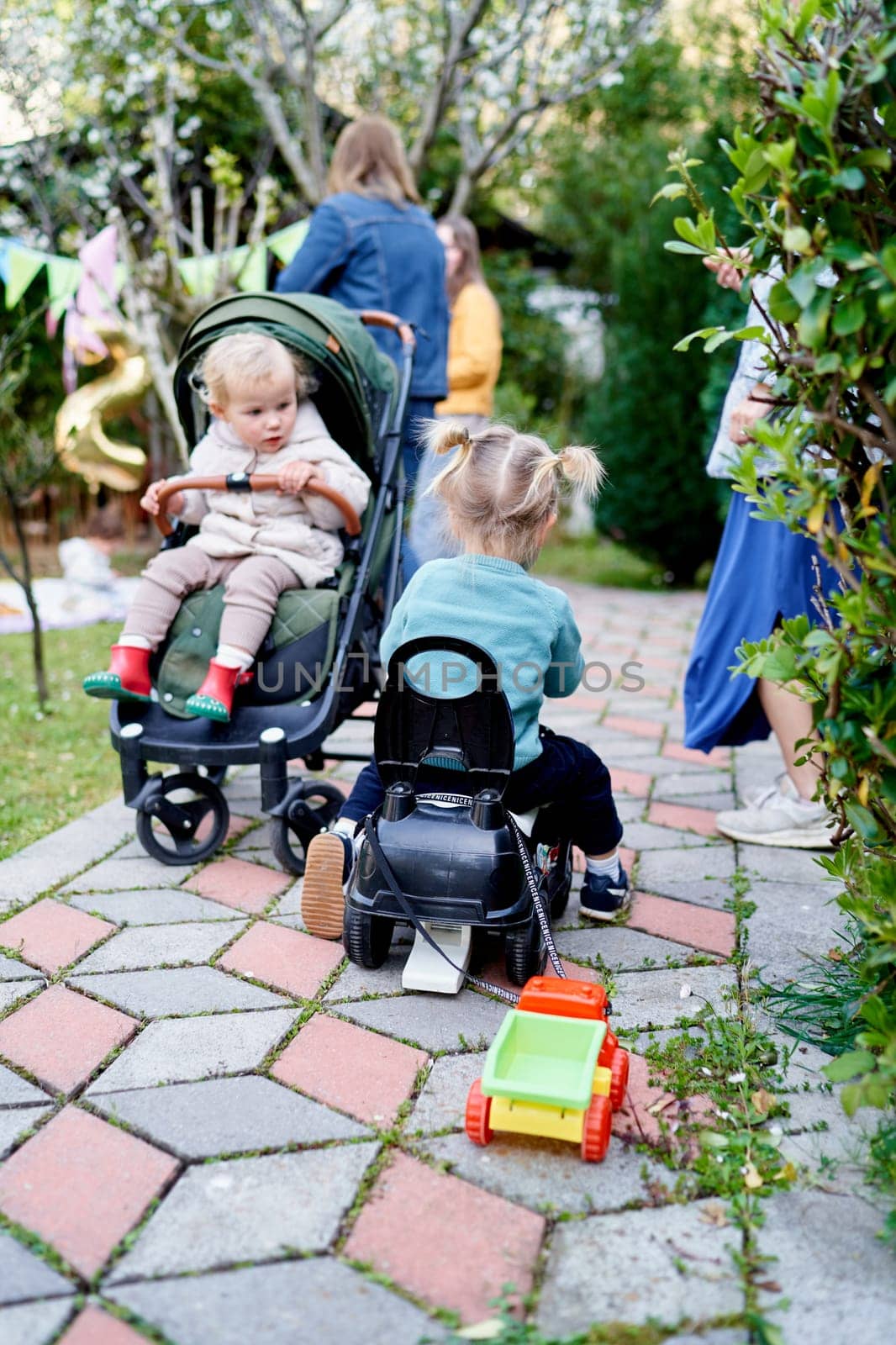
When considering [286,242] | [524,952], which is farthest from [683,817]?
[286,242]

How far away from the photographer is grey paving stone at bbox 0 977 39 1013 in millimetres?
2359

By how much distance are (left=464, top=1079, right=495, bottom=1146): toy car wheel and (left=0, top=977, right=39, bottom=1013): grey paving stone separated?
1.06 metres

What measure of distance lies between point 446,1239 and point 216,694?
1599mm

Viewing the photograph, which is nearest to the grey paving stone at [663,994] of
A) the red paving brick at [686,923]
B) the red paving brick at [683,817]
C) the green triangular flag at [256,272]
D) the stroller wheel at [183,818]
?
the red paving brick at [686,923]

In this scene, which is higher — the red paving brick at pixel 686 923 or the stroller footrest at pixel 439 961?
the stroller footrest at pixel 439 961

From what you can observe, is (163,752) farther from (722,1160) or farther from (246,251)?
(246,251)

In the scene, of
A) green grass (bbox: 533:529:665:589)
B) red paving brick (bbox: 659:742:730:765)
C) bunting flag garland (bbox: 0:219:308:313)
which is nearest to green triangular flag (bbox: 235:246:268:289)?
bunting flag garland (bbox: 0:219:308:313)

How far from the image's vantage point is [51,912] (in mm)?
2797

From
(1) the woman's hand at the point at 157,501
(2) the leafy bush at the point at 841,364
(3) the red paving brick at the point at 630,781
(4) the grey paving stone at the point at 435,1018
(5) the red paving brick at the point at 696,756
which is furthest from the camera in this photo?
(5) the red paving brick at the point at 696,756

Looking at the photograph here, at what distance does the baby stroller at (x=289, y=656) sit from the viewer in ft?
9.70

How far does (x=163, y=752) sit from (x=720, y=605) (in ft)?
5.33

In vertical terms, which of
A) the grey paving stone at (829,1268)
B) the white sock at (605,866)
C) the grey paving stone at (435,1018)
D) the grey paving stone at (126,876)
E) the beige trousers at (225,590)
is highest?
the beige trousers at (225,590)

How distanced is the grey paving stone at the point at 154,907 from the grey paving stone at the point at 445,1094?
33.3 inches

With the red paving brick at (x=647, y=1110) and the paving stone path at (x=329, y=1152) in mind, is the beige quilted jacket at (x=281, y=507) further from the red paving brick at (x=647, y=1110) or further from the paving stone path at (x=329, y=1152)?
the red paving brick at (x=647, y=1110)
